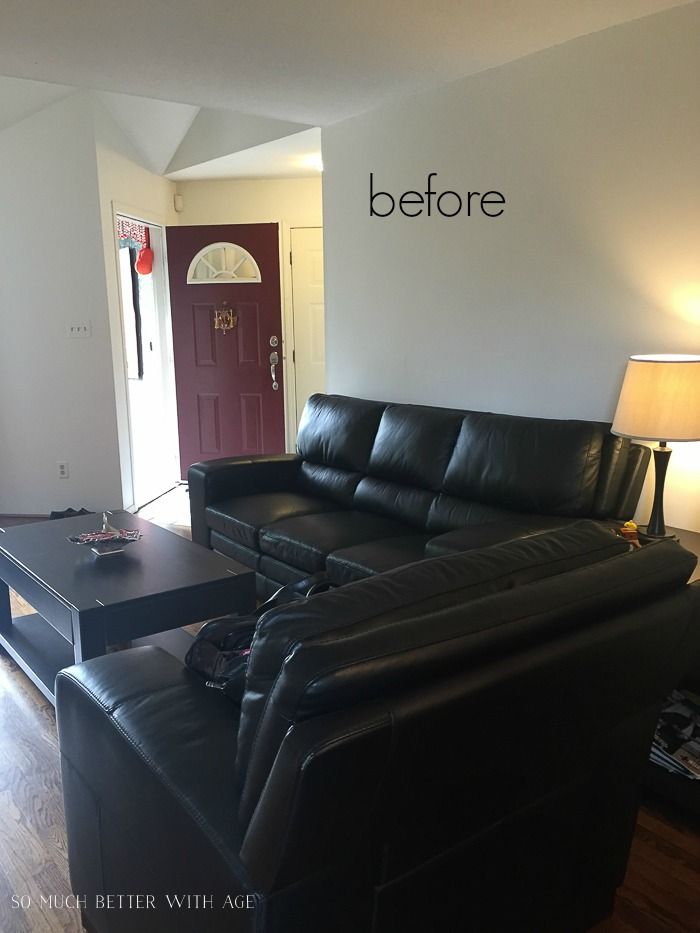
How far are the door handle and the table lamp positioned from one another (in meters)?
3.40

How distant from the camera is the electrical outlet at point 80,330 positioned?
4617 mm

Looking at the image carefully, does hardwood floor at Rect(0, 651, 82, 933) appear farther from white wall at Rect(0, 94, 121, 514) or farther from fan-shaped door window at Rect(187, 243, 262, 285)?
fan-shaped door window at Rect(187, 243, 262, 285)

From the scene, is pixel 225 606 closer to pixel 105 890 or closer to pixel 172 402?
pixel 105 890

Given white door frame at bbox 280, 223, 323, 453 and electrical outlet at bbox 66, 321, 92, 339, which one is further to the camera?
white door frame at bbox 280, 223, 323, 453

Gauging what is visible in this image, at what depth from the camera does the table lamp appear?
236 centimetres

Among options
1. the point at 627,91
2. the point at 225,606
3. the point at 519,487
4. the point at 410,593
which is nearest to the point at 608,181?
the point at 627,91

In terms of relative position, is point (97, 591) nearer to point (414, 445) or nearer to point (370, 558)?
point (370, 558)

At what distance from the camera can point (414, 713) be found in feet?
3.19

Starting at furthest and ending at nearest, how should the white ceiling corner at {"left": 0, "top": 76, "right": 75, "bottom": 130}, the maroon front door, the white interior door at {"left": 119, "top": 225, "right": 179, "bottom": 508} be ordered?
the white interior door at {"left": 119, "top": 225, "right": 179, "bottom": 508}, the maroon front door, the white ceiling corner at {"left": 0, "top": 76, "right": 75, "bottom": 130}

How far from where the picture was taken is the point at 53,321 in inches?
183

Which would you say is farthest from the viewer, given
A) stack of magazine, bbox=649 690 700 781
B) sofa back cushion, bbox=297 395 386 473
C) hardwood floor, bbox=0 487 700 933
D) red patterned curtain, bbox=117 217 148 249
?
red patterned curtain, bbox=117 217 148 249

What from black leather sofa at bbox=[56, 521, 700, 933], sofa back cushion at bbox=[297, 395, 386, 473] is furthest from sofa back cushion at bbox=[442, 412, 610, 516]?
black leather sofa at bbox=[56, 521, 700, 933]

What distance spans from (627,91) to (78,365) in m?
3.47

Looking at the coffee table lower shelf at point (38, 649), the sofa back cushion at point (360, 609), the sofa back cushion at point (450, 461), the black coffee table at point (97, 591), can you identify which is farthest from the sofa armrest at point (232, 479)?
the sofa back cushion at point (360, 609)
